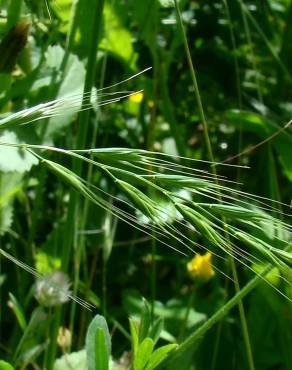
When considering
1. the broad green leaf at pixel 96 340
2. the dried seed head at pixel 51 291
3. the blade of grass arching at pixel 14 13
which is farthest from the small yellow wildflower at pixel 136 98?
the broad green leaf at pixel 96 340

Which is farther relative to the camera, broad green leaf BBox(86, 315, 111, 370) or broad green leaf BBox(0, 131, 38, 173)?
broad green leaf BBox(0, 131, 38, 173)

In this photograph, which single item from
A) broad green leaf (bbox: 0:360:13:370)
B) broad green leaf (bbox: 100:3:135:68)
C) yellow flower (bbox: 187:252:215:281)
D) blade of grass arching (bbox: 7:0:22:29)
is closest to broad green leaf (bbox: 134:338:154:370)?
broad green leaf (bbox: 0:360:13:370)

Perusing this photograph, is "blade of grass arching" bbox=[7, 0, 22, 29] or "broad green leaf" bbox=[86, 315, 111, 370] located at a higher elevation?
"blade of grass arching" bbox=[7, 0, 22, 29]

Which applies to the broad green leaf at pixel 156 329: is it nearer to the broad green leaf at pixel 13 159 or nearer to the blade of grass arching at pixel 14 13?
the broad green leaf at pixel 13 159

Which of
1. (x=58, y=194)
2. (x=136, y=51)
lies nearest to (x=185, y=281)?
(x=58, y=194)

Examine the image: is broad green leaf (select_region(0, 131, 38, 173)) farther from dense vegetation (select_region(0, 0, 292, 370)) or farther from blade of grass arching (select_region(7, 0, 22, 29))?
blade of grass arching (select_region(7, 0, 22, 29))

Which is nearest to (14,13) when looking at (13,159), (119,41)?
(13,159)

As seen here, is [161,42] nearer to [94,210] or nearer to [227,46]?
[227,46]

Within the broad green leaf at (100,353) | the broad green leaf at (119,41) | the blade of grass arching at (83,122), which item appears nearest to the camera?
the broad green leaf at (100,353)
